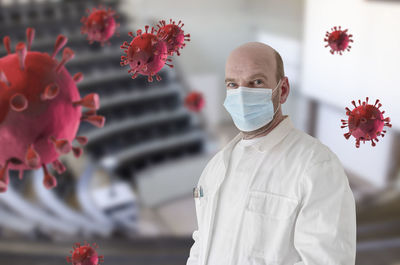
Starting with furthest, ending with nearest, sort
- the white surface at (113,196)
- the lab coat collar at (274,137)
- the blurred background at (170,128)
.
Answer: the white surface at (113,196)
the blurred background at (170,128)
the lab coat collar at (274,137)

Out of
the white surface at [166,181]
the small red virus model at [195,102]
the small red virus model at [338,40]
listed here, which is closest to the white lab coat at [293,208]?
the small red virus model at [338,40]

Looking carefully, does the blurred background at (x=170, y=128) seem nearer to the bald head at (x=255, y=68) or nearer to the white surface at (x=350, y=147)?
the white surface at (x=350, y=147)

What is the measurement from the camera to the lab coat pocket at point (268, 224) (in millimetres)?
544

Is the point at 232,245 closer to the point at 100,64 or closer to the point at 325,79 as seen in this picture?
the point at 325,79

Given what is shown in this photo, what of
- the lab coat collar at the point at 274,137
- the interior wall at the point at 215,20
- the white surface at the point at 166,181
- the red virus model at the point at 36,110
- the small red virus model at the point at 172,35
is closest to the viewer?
the red virus model at the point at 36,110

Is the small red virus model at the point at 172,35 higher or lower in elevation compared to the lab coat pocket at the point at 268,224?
higher

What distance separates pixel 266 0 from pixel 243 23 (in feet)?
1.77

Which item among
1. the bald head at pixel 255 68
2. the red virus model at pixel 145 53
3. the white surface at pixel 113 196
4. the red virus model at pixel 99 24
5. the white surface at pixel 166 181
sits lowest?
the white surface at pixel 166 181

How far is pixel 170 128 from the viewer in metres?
5.95

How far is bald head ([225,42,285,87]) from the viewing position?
1.76ft

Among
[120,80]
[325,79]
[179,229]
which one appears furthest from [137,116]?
[325,79]

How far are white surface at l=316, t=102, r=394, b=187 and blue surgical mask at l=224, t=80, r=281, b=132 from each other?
0.36ft

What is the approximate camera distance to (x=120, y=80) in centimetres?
554

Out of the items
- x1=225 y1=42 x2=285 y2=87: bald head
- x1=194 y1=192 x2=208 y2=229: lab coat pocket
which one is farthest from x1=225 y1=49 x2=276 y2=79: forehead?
x1=194 y1=192 x2=208 y2=229: lab coat pocket
